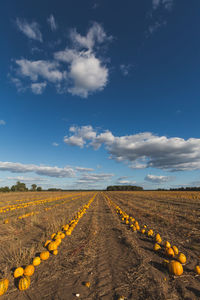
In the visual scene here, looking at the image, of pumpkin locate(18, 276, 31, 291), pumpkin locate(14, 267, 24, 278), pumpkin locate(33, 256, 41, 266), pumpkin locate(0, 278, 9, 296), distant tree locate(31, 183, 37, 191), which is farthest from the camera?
distant tree locate(31, 183, 37, 191)

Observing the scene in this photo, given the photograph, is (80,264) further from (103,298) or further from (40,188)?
(40,188)

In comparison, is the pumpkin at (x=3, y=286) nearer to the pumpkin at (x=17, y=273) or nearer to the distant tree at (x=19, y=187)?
the pumpkin at (x=17, y=273)

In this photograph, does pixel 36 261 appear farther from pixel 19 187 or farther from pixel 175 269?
pixel 19 187

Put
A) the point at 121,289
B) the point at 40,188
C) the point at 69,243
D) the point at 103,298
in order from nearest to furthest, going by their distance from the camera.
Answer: the point at 103,298 < the point at 121,289 < the point at 69,243 < the point at 40,188

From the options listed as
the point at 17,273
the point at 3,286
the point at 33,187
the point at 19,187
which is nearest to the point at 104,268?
the point at 17,273

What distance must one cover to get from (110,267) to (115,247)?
1.62 meters

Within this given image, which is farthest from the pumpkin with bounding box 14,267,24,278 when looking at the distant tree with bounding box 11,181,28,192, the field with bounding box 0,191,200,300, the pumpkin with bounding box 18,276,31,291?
the distant tree with bounding box 11,181,28,192

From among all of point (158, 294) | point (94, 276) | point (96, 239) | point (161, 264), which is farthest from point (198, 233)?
point (94, 276)

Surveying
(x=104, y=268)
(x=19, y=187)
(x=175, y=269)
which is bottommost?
(x=104, y=268)

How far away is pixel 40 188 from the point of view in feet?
480

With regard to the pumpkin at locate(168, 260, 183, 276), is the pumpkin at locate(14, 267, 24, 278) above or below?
below

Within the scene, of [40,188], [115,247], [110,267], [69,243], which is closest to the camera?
[110,267]

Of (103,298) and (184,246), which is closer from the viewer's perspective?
(103,298)

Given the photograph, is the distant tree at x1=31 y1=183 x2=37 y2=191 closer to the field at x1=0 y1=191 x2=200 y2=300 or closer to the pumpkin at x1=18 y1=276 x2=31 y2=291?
the field at x1=0 y1=191 x2=200 y2=300
